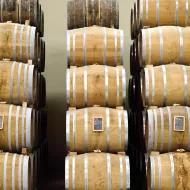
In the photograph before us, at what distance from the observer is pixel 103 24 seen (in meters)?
7.42

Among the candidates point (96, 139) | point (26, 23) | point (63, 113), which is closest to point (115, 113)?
point (96, 139)

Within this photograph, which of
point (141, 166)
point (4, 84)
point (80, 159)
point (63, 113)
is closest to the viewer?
point (80, 159)

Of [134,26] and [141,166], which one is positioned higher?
[134,26]

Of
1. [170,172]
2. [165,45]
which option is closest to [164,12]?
[165,45]

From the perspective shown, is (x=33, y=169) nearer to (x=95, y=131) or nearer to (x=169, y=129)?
(x=95, y=131)

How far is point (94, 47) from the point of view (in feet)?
22.2

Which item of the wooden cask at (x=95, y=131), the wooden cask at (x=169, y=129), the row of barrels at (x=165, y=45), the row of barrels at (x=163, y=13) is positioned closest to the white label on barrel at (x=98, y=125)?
the wooden cask at (x=95, y=131)

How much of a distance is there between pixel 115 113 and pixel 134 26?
2209 mm

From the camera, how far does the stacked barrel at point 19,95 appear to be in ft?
20.2

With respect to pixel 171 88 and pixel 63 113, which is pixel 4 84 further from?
pixel 63 113

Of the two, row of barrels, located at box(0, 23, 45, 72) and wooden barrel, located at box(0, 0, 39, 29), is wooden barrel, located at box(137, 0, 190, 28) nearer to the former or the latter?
row of barrels, located at box(0, 23, 45, 72)

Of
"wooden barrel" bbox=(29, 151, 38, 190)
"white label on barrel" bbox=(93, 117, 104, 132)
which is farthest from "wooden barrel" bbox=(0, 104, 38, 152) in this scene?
"white label on barrel" bbox=(93, 117, 104, 132)

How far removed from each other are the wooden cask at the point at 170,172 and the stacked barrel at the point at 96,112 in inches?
14.4

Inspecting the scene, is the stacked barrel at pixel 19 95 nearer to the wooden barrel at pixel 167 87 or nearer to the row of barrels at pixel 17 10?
the row of barrels at pixel 17 10
